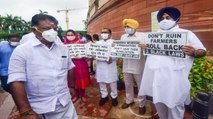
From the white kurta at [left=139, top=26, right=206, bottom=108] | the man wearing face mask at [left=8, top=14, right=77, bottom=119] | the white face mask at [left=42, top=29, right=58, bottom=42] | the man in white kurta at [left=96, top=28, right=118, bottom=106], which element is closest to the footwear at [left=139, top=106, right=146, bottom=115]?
the man in white kurta at [left=96, top=28, right=118, bottom=106]

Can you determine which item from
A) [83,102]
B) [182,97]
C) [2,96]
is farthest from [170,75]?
[2,96]

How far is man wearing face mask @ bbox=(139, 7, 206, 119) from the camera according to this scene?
2.68 metres

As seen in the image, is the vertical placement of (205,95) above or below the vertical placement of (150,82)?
below

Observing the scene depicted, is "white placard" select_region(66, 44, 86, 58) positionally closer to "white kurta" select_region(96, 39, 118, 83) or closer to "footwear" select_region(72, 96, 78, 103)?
"white kurta" select_region(96, 39, 118, 83)

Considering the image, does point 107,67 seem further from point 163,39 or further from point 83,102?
point 163,39

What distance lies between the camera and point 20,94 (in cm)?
207

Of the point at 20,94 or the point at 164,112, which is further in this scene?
the point at 164,112

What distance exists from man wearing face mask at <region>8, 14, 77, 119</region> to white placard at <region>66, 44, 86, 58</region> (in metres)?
2.38

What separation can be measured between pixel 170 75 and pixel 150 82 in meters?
0.39

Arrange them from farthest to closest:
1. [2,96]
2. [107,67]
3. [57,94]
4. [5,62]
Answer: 1. [2,96]
2. [5,62]
3. [107,67]
4. [57,94]

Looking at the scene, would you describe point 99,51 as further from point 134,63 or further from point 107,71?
point 134,63

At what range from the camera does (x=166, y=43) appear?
2.87 meters

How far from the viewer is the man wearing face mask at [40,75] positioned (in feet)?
6.85

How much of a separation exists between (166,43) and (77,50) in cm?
256
